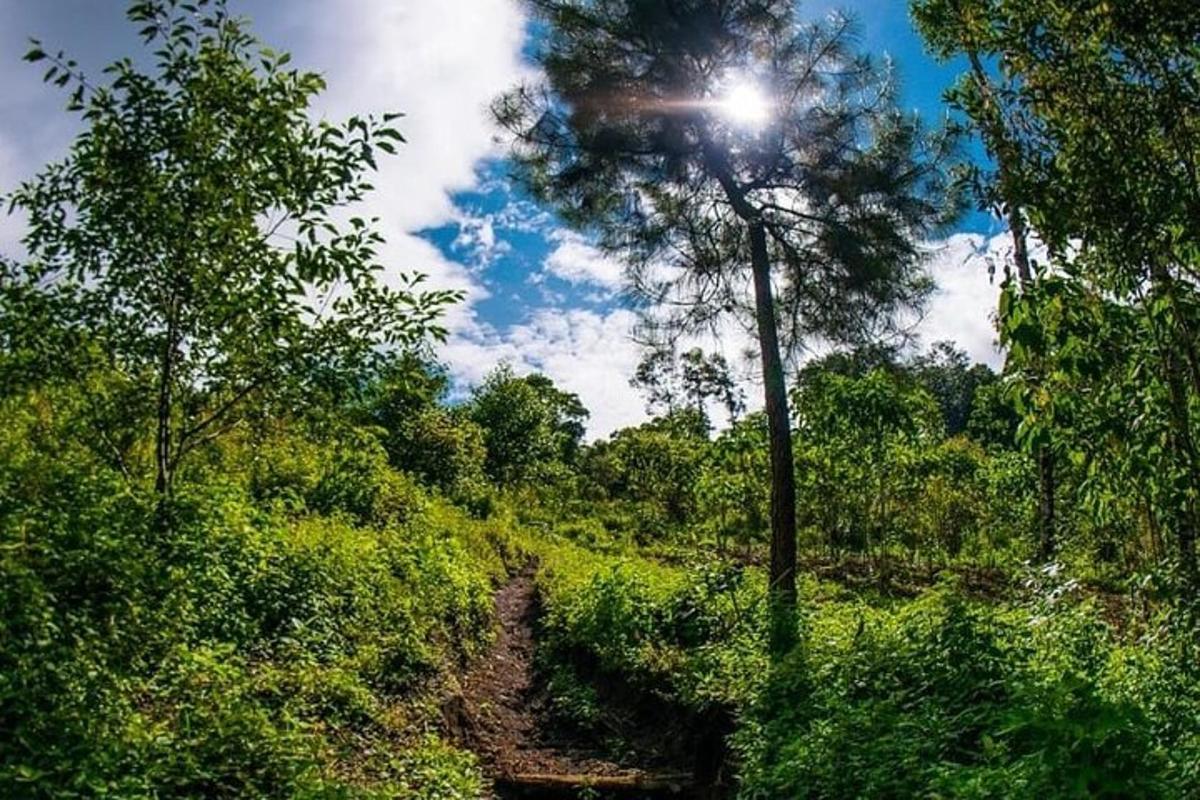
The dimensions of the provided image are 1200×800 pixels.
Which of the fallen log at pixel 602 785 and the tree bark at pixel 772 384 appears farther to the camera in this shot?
the tree bark at pixel 772 384

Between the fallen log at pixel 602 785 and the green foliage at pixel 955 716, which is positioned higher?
the green foliage at pixel 955 716

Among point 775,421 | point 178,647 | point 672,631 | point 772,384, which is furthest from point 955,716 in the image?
point 672,631

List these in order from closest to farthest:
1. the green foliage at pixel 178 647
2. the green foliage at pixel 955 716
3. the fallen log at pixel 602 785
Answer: the green foliage at pixel 955 716 → the green foliage at pixel 178 647 → the fallen log at pixel 602 785

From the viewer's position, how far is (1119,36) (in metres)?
3.41

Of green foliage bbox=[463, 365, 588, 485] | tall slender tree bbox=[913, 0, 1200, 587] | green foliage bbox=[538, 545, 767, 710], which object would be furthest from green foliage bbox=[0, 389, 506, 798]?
green foliage bbox=[463, 365, 588, 485]

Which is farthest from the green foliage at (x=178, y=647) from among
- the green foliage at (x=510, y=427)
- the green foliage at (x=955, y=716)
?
the green foliage at (x=510, y=427)

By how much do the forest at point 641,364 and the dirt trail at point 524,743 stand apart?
0.07 m

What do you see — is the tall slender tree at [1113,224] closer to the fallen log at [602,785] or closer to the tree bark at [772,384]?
the fallen log at [602,785]

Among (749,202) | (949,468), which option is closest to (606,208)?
(749,202)

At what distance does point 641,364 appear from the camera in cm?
1158

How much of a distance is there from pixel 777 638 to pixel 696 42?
6.71 metres

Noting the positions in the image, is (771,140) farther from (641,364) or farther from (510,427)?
(510,427)

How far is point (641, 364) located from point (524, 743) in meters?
5.52

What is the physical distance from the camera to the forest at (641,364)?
11.5ft
